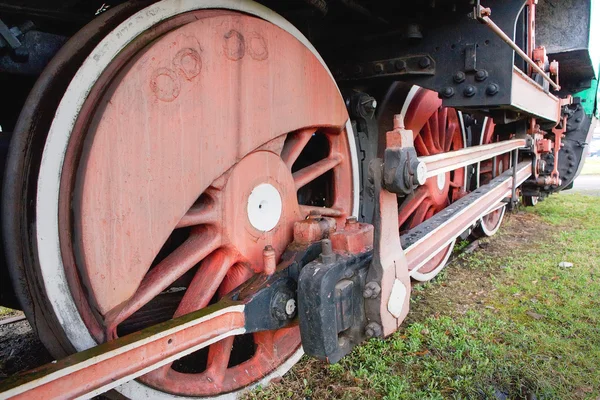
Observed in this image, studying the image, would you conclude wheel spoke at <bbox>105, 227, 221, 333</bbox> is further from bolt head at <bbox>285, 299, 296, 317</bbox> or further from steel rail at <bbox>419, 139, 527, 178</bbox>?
steel rail at <bbox>419, 139, 527, 178</bbox>

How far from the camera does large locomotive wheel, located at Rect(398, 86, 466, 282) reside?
267cm

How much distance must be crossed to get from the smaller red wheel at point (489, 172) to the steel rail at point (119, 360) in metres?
3.40

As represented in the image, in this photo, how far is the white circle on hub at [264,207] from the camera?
142cm

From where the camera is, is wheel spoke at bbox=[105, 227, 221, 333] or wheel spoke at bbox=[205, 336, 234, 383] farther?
wheel spoke at bbox=[205, 336, 234, 383]

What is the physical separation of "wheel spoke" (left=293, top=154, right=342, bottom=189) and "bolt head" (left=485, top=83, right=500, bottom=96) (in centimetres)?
76

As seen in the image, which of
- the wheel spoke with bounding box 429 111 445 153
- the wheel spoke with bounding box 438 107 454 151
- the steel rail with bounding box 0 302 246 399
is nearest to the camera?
the steel rail with bounding box 0 302 246 399

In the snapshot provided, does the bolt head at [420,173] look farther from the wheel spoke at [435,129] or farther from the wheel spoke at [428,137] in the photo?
the wheel spoke at [435,129]

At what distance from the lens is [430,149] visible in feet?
10.4

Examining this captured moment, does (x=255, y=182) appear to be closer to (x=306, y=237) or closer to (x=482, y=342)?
(x=306, y=237)

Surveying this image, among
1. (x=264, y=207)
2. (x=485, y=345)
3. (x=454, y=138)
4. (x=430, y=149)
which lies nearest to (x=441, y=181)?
(x=430, y=149)

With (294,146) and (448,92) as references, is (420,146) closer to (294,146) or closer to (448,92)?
(448,92)

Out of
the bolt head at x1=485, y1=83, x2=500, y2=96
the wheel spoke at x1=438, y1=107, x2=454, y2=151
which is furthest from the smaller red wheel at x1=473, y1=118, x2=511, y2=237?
the bolt head at x1=485, y1=83, x2=500, y2=96

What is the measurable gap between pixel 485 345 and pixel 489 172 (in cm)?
281

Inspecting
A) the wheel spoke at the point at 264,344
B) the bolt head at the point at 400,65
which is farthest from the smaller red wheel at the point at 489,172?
the wheel spoke at the point at 264,344
